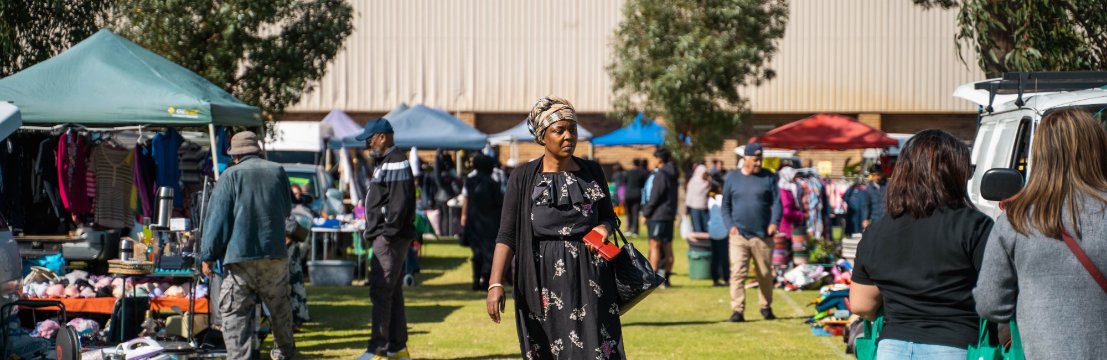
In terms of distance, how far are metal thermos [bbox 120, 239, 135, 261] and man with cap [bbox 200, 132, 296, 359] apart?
4.70 feet

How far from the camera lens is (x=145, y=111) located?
10641 mm

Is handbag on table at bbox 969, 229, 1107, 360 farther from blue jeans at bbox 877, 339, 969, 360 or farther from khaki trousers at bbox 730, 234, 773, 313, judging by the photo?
khaki trousers at bbox 730, 234, 773, 313

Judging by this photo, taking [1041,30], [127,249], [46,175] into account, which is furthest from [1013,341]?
[46,175]

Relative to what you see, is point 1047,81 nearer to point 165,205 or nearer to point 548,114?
point 548,114

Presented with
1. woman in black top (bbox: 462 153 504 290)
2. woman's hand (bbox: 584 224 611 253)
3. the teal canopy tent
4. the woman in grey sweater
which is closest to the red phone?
woman's hand (bbox: 584 224 611 253)

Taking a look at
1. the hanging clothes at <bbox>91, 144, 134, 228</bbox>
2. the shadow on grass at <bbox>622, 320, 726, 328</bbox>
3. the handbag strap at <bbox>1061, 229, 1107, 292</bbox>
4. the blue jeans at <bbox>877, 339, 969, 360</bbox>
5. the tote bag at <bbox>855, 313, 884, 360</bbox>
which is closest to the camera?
the handbag strap at <bbox>1061, 229, 1107, 292</bbox>

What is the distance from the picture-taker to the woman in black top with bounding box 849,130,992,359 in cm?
443

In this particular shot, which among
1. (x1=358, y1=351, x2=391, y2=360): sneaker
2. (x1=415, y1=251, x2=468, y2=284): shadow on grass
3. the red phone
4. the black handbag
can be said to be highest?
the red phone

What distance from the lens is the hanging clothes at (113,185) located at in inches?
493

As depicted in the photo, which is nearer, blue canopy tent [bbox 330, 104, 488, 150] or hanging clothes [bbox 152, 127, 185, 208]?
hanging clothes [bbox 152, 127, 185, 208]

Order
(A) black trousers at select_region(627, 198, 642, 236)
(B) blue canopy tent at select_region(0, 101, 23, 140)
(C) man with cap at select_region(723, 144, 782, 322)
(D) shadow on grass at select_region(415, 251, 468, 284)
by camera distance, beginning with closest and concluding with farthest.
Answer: (B) blue canopy tent at select_region(0, 101, 23, 140) → (C) man with cap at select_region(723, 144, 782, 322) → (D) shadow on grass at select_region(415, 251, 468, 284) → (A) black trousers at select_region(627, 198, 642, 236)

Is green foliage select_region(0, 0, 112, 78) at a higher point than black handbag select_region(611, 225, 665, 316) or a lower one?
higher

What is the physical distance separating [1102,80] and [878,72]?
115 feet

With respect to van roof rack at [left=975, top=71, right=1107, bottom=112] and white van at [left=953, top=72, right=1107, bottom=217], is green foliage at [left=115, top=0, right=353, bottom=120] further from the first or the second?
van roof rack at [left=975, top=71, right=1107, bottom=112]
